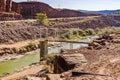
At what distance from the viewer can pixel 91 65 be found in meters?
11.5

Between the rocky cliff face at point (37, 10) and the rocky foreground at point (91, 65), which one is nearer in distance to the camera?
the rocky foreground at point (91, 65)

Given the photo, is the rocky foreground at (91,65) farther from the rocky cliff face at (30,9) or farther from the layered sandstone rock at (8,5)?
the layered sandstone rock at (8,5)

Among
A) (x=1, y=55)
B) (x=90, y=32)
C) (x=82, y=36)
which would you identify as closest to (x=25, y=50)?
(x=1, y=55)

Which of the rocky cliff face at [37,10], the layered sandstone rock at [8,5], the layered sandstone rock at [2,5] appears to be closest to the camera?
the layered sandstone rock at [2,5]

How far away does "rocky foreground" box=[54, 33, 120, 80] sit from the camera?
33.5 ft

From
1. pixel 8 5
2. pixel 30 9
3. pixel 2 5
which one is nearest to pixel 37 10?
pixel 30 9

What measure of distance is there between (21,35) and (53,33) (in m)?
11.4

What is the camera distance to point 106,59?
12688 mm

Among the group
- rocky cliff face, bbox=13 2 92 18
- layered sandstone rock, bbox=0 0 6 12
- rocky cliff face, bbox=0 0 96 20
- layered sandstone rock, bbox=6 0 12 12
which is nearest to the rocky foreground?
rocky cliff face, bbox=0 0 96 20

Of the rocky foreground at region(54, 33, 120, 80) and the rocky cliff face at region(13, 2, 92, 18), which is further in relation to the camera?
the rocky cliff face at region(13, 2, 92, 18)

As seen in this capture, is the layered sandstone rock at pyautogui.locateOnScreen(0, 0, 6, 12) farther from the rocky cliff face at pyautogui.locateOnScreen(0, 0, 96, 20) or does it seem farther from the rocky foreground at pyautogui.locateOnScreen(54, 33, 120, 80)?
the rocky foreground at pyautogui.locateOnScreen(54, 33, 120, 80)

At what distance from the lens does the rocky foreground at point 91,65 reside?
33.5 feet

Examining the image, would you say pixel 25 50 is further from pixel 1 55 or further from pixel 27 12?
pixel 27 12

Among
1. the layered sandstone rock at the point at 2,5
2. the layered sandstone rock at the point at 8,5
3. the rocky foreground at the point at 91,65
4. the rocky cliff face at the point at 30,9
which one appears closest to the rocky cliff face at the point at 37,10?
the rocky cliff face at the point at 30,9
